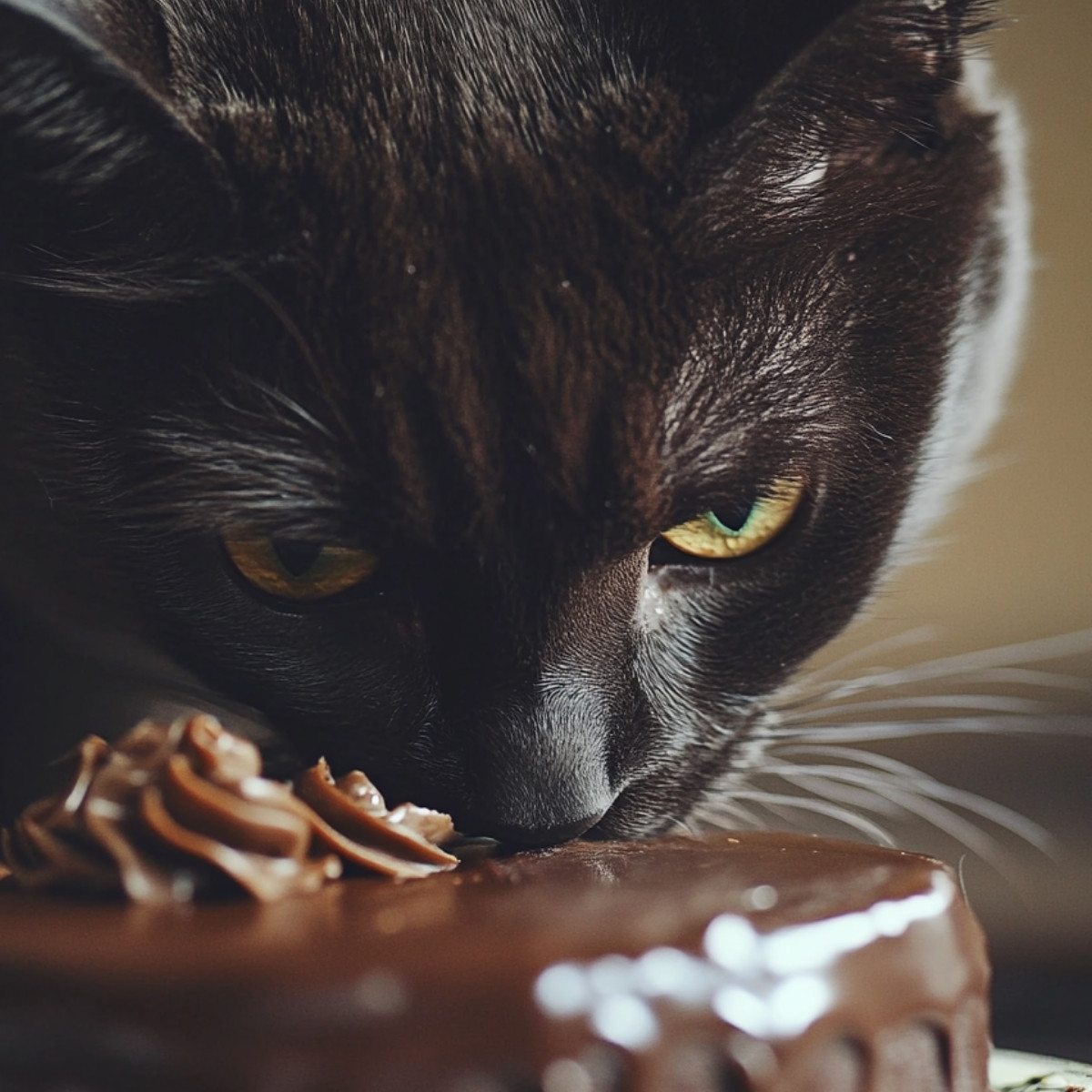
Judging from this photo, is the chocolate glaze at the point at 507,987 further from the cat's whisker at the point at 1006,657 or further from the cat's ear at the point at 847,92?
the cat's whisker at the point at 1006,657

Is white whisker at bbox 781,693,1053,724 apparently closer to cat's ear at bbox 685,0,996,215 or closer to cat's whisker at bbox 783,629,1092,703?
cat's whisker at bbox 783,629,1092,703

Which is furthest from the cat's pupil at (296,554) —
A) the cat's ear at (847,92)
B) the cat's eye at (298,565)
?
the cat's ear at (847,92)

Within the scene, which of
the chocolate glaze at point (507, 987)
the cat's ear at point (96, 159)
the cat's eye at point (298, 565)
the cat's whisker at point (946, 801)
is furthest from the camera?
the cat's whisker at point (946, 801)

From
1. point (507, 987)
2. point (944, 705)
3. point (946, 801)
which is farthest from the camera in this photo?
point (946, 801)

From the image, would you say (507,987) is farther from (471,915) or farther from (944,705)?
(944,705)

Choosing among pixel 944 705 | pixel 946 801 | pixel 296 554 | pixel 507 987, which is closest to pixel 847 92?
pixel 296 554

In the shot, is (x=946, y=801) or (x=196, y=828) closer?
(x=196, y=828)

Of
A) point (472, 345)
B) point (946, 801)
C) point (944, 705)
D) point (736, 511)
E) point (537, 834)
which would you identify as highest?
point (472, 345)
